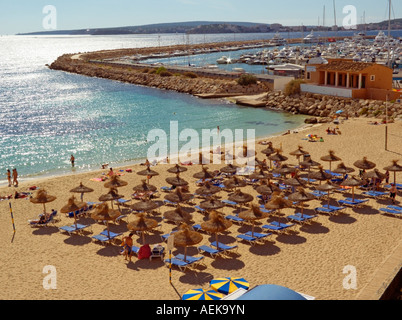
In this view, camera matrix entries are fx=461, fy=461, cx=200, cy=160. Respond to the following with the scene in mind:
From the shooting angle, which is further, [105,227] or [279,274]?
[105,227]

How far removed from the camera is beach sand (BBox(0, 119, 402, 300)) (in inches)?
474

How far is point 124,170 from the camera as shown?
82.8 ft

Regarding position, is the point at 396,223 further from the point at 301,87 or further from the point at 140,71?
the point at 140,71

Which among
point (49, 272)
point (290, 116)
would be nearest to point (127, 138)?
point (290, 116)

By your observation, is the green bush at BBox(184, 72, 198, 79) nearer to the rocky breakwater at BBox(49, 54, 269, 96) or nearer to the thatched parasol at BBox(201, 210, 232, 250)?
the rocky breakwater at BBox(49, 54, 269, 96)

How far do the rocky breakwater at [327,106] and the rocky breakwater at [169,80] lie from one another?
838 centimetres

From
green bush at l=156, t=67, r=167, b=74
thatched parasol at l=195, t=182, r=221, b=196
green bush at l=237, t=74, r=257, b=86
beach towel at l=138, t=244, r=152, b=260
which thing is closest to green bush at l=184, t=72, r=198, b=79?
green bush at l=156, t=67, r=167, b=74

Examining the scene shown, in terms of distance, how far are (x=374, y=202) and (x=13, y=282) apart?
44.0 feet

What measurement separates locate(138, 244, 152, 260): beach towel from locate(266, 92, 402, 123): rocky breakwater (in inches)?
1080

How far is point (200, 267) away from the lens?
44.1ft

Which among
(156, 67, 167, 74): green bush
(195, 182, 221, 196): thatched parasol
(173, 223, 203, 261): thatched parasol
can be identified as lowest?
(173, 223, 203, 261): thatched parasol

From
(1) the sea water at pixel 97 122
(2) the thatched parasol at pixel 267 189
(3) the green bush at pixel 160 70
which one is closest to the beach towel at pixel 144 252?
(2) the thatched parasol at pixel 267 189

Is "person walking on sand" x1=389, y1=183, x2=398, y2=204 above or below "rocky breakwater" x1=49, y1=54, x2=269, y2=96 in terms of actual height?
below

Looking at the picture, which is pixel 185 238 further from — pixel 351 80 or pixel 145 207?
pixel 351 80
